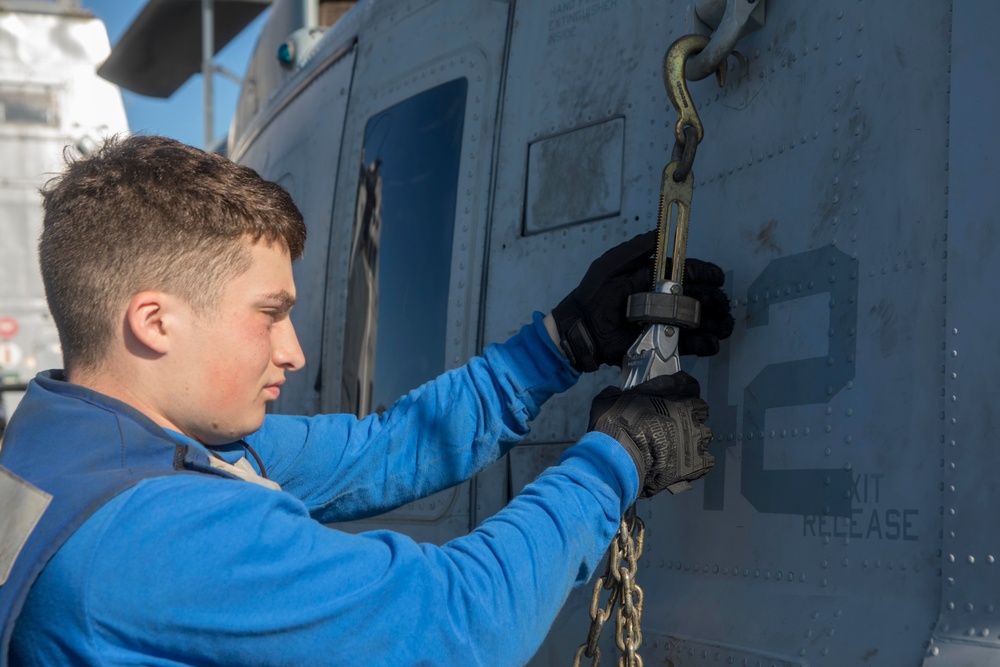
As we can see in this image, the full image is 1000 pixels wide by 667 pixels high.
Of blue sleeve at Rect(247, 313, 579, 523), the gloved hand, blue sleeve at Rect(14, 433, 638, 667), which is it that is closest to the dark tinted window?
blue sleeve at Rect(247, 313, 579, 523)

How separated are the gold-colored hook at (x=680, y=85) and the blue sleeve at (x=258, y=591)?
1.08 m

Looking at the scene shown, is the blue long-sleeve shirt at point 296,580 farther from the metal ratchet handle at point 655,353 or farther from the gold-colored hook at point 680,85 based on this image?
the gold-colored hook at point 680,85

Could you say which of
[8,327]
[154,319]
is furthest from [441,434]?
[8,327]

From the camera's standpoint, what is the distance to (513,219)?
283cm

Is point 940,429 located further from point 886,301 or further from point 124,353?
point 124,353

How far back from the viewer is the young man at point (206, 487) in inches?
51.3

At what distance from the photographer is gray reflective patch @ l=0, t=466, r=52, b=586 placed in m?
1.32

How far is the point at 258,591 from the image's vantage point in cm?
132

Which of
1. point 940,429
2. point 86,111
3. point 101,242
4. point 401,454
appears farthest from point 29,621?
point 86,111

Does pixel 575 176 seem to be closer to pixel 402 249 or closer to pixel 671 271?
pixel 671 271

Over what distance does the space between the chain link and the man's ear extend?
0.86 m

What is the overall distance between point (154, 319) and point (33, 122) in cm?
1227

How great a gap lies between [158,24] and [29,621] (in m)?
11.5

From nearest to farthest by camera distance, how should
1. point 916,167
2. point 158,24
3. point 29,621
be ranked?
1. point 29,621
2. point 916,167
3. point 158,24
